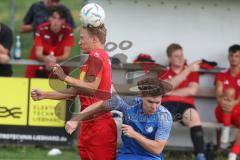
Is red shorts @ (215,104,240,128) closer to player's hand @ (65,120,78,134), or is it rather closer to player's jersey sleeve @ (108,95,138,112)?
player's jersey sleeve @ (108,95,138,112)

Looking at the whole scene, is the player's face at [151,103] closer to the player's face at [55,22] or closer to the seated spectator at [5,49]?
the seated spectator at [5,49]

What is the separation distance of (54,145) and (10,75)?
1120 millimetres

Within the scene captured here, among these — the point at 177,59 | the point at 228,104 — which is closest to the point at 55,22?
the point at 177,59

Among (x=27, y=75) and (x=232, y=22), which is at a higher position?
(x=232, y=22)

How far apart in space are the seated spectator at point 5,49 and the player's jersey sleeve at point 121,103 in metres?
4.03

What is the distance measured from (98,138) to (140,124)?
39cm

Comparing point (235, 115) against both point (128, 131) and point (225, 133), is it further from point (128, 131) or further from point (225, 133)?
point (128, 131)

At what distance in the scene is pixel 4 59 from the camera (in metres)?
11.4

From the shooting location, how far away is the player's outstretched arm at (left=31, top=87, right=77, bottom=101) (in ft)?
24.0

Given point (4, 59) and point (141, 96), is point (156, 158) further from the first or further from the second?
point (4, 59)

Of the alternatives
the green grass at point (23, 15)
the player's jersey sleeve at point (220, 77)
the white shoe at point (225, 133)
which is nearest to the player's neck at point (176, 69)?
the player's jersey sleeve at point (220, 77)

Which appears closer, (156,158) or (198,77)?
(156,158)

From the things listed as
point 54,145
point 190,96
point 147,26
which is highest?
point 147,26

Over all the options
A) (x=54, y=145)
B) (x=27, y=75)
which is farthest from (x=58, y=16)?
(x=54, y=145)
